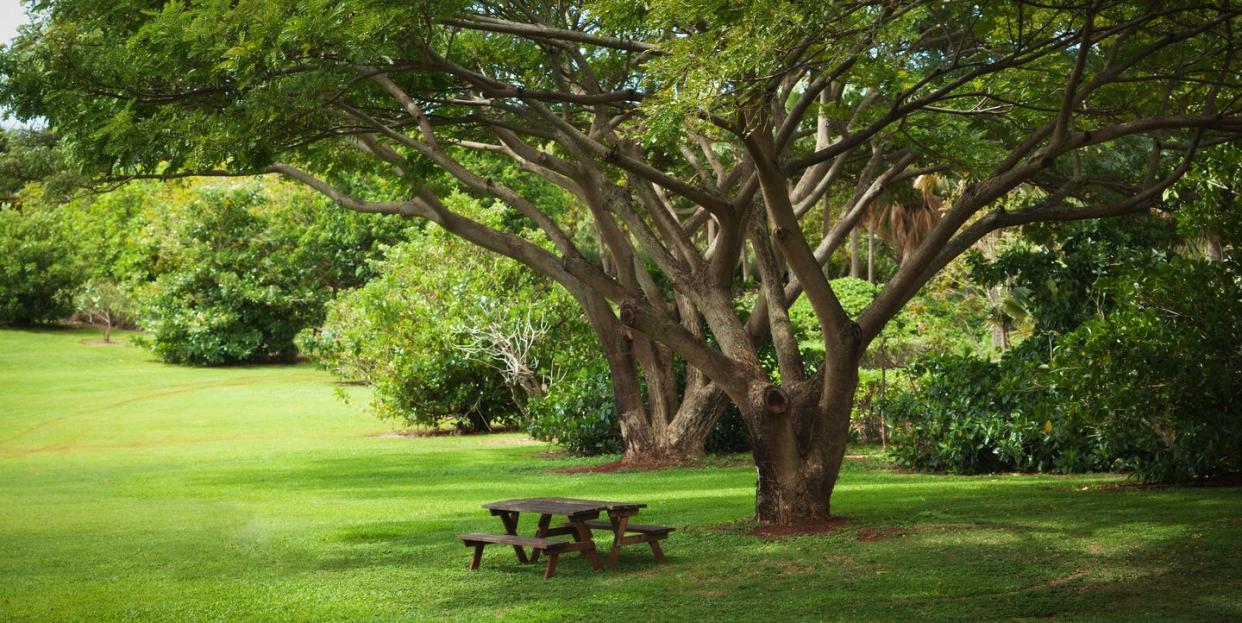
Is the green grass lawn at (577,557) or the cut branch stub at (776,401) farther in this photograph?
the cut branch stub at (776,401)

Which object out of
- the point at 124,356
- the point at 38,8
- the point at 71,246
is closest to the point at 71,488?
the point at 38,8

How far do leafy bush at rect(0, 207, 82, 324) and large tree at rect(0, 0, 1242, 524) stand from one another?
121 feet

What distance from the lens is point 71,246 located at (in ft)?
163

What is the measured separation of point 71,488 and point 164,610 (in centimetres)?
1009

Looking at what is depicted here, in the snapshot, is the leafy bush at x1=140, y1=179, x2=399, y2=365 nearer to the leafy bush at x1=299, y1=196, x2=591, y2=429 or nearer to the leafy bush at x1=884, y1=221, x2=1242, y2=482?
the leafy bush at x1=299, y1=196, x2=591, y2=429

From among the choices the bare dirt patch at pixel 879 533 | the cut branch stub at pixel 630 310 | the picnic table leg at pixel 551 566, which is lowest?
the picnic table leg at pixel 551 566

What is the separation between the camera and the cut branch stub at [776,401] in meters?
11.1

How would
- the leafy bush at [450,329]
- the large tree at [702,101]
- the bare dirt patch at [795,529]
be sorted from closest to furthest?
the large tree at [702,101], the bare dirt patch at [795,529], the leafy bush at [450,329]

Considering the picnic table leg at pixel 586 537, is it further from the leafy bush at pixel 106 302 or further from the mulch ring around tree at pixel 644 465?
the leafy bush at pixel 106 302

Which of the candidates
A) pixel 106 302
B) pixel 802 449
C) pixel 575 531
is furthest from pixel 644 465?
pixel 106 302

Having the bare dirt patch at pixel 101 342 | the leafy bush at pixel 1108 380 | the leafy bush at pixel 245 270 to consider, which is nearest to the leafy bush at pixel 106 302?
the bare dirt patch at pixel 101 342

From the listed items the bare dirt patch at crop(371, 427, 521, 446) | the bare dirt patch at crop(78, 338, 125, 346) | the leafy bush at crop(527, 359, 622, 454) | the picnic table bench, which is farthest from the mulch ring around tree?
the bare dirt patch at crop(78, 338, 125, 346)

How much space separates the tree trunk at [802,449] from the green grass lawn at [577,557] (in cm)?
42

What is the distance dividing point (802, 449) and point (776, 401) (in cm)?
61
